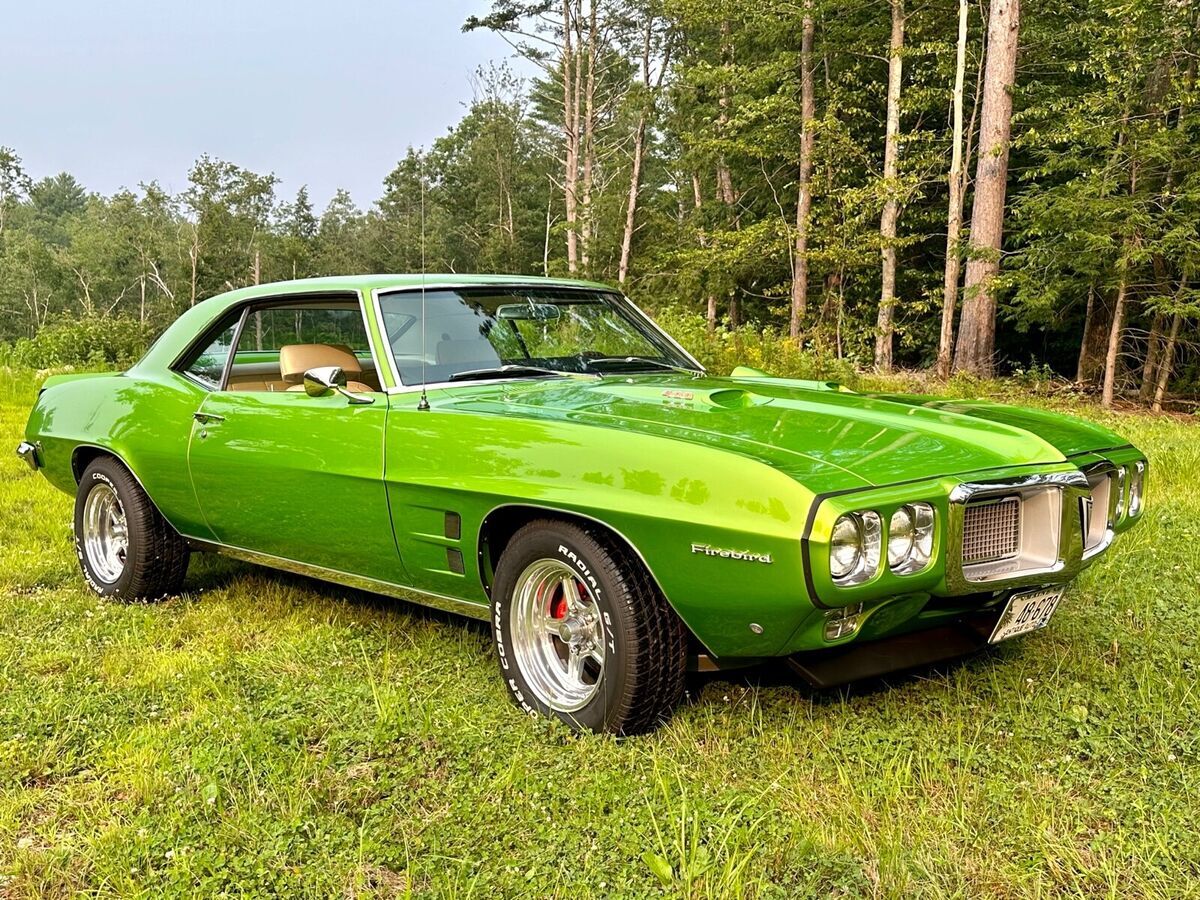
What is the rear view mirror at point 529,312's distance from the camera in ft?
13.0

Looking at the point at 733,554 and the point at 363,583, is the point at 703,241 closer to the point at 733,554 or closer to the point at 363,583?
the point at 363,583

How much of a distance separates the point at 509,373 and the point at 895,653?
178 cm

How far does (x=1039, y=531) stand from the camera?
269cm

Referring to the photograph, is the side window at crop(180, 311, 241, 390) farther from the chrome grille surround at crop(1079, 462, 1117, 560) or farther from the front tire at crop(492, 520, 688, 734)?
the chrome grille surround at crop(1079, 462, 1117, 560)

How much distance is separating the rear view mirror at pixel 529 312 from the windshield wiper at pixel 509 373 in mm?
302

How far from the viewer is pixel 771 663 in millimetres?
2857

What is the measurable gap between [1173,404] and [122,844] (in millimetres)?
15190

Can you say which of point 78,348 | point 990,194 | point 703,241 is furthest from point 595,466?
point 703,241

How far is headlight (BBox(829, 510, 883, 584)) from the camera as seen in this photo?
2.36 metres

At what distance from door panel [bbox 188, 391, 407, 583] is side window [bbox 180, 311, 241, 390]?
0.24 m

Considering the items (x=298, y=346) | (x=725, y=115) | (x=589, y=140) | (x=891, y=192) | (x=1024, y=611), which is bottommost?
(x=1024, y=611)

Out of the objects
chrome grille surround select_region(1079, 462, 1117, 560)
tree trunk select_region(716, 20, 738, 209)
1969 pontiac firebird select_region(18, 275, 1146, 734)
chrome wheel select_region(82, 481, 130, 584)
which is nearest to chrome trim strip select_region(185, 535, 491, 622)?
1969 pontiac firebird select_region(18, 275, 1146, 734)

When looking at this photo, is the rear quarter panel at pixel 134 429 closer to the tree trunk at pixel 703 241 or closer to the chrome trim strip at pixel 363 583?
the chrome trim strip at pixel 363 583

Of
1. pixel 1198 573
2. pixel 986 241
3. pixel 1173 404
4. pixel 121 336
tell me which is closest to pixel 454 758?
pixel 1198 573
